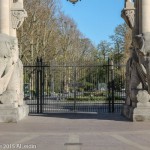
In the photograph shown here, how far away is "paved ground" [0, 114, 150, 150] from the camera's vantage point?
32.7 feet

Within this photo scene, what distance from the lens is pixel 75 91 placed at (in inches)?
942

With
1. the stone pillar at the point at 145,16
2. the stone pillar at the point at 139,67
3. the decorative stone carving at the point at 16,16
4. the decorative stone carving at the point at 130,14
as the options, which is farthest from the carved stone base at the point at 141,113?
the decorative stone carving at the point at 16,16

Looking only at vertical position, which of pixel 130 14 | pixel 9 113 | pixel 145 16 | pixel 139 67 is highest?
pixel 130 14

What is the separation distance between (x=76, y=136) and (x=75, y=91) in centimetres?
1223

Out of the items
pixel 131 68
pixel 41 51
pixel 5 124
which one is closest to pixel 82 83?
pixel 41 51

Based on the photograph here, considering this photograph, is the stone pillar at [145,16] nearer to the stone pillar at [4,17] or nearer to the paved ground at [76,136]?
the paved ground at [76,136]

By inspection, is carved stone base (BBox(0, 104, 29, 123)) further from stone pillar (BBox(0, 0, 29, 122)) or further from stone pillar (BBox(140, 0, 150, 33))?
stone pillar (BBox(140, 0, 150, 33))

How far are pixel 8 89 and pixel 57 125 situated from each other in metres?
3.00

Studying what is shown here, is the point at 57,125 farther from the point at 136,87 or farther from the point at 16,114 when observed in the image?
the point at 136,87

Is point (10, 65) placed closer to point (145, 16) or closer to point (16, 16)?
point (16, 16)

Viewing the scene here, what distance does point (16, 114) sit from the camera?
51.8 ft

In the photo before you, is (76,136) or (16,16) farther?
(16,16)

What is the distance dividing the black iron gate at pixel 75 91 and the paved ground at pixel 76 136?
7.00 metres

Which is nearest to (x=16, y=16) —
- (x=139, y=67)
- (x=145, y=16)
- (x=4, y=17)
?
(x=4, y=17)
